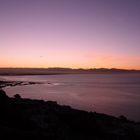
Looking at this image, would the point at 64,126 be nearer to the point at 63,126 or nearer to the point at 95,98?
the point at 63,126

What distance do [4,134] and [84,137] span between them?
795 cm

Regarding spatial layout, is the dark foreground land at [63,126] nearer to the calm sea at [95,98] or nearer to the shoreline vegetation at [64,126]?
the shoreline vegetation at [64,126]

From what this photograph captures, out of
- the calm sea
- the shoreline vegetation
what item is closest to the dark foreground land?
the shoreline vegetation

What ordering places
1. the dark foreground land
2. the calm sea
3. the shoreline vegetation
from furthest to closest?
1. the calm sea
2. the shoreline vegetation
3. the dark foreground land

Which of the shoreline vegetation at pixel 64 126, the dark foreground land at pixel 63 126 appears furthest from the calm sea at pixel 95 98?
the shoreline vegetation at pixel 64 126

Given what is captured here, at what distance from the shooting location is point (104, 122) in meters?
22.8

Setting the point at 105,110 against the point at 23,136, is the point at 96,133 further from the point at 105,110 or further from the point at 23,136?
the point at 105,110

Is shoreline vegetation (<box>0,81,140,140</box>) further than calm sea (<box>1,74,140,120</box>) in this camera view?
No

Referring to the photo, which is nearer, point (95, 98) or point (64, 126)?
point (64, 126)

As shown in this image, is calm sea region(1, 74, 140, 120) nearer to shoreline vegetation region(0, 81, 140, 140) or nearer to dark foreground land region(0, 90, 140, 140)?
dark foreground land region(0, 90, 140, 140)

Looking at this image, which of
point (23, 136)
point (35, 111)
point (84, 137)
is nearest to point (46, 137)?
point (23, 136)

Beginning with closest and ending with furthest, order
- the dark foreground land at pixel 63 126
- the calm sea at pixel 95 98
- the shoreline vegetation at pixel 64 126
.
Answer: the dark foreground land at pixel 63 126, the shoreline vegetation at pixel 64 126, the calm sea at pixel 95 98

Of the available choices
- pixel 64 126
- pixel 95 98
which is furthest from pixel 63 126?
pixel 95 98

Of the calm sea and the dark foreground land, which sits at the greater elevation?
the dark foreground land
